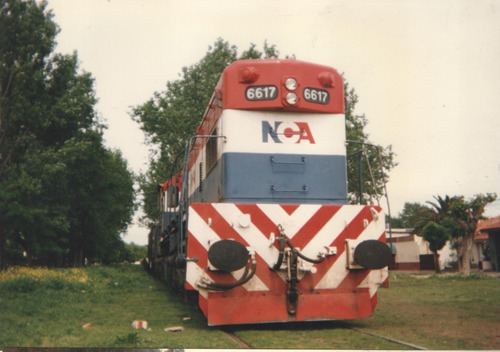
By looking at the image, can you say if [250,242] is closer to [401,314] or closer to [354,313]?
[354,313]

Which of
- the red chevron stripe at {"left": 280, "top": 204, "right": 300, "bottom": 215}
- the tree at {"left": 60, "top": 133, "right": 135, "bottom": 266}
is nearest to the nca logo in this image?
the red chevron stripe at {"left": 280, "top": 204, "right": 300, "bottom": 215}

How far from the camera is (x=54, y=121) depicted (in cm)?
1823

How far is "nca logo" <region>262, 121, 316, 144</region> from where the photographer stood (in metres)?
6.21

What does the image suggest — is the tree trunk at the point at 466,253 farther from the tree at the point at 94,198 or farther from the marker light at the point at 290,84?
the tree at the point at 94,198

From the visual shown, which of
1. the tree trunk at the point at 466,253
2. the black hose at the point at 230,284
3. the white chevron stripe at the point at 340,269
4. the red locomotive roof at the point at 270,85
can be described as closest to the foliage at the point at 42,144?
the red locomotive roof at the point at 270,85

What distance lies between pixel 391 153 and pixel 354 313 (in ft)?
49.9

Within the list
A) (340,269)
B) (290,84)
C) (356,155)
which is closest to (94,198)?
(356,155)

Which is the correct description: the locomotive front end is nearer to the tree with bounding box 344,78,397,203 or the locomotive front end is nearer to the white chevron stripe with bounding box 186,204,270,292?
the white chevron stripe with bounding box 186,204,270,292

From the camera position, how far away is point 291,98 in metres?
6.14

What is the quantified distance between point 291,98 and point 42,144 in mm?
13964

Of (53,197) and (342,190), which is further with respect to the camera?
(53,197)

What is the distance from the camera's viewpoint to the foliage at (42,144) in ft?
46.0

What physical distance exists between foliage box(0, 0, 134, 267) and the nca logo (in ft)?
22.2

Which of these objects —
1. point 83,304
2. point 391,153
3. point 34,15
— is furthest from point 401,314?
point 391,153
